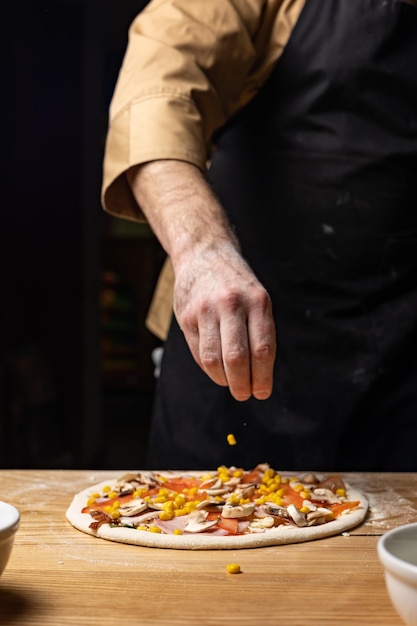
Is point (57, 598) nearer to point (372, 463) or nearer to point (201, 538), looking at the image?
point (201, 538)

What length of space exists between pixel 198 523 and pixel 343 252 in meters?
0.72

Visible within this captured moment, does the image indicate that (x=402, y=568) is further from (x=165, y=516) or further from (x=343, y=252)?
(x=343, y=252)

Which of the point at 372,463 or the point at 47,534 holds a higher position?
the point at 47,534

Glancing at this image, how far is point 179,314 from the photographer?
1.29m

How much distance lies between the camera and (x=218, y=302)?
1.20 meters

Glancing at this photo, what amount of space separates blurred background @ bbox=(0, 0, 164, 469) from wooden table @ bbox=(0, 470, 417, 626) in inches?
117

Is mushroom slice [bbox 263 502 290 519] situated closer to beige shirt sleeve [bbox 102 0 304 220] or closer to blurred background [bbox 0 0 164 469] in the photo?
beige shirt sleeve [bbox 102 0 304 220]

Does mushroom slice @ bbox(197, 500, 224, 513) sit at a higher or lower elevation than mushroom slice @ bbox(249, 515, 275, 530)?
lower

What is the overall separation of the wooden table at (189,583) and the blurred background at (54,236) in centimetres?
296

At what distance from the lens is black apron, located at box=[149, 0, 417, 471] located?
1740 millimetres

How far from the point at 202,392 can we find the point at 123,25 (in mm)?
4115

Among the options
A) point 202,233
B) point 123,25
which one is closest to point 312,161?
point 202,233

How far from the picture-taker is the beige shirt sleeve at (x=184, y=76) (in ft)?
5.19

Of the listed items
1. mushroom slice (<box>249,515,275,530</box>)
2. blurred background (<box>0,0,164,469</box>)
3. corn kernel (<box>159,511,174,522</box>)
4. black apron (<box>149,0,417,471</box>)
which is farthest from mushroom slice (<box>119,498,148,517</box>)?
blurred background (<box>0,0,164,469</box>)
